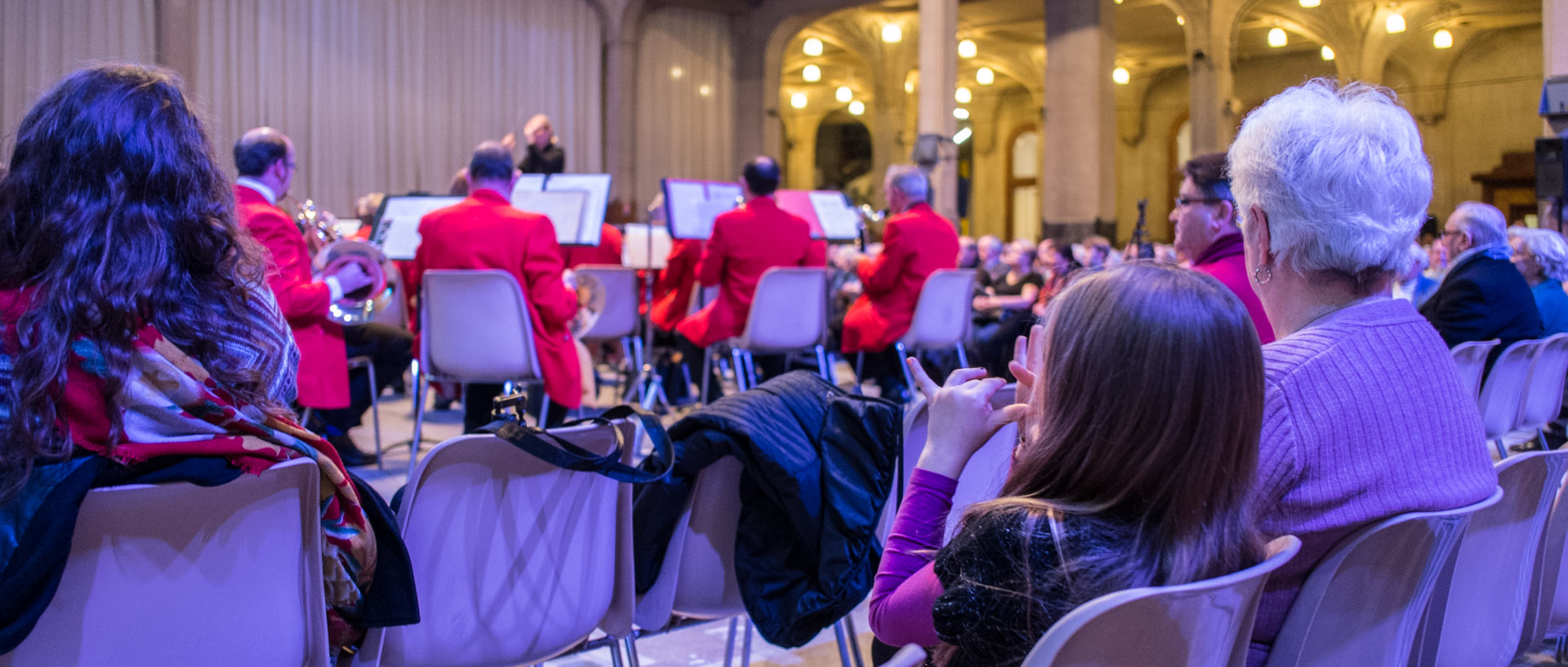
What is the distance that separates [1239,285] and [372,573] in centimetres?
169

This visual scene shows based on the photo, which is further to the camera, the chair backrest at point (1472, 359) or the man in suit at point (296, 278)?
the man in suit at point (296, 278)

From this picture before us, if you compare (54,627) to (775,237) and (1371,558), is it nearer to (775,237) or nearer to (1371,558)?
(1371,558)

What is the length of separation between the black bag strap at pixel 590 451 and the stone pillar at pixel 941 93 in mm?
8289

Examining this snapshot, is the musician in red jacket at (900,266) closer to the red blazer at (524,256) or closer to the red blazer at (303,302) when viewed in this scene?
the red blazer at (524,256)

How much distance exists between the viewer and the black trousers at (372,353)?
4.66 m

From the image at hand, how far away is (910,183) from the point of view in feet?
17.8

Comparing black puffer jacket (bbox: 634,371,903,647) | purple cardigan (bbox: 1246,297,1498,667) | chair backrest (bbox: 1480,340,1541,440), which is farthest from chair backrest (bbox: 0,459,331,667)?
chair backrest (bbox: 1480,340,1541,440)

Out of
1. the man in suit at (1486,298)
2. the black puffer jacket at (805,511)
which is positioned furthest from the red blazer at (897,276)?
the black puffer jacket at (805,511)

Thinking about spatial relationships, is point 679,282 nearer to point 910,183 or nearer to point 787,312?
point 787,312

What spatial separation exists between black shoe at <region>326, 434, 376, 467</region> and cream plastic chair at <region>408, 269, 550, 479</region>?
70 centimetres

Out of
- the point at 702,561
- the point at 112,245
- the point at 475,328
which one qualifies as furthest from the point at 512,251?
the point at 112,245

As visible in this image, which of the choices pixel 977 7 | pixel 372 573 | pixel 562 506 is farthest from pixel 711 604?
pixel 977 7

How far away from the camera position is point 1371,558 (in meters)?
1.09

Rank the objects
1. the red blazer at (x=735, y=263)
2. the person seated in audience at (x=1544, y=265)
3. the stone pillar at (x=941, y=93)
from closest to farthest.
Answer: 1. the person seated in audience at (x=1544, y=265)
2. the red blazer at (x=735, y=263)
3. the stone pillar at (x=941, y=93)
